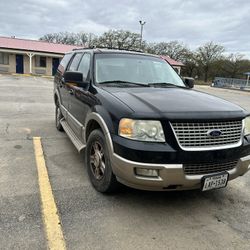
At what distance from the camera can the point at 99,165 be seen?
11.3 ft

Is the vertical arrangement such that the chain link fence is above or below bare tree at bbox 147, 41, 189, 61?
below

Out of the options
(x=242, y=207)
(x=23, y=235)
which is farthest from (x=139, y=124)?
(x=242, y=207)

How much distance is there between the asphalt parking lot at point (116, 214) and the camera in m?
2.57

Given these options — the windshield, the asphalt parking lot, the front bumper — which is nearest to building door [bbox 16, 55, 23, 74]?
the asphalt parking lot

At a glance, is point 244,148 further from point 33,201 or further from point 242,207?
point 33,201

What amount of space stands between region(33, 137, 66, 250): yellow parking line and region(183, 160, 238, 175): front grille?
1403 millimetres

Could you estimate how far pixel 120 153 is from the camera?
280 cm

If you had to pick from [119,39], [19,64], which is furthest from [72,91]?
[119,39]

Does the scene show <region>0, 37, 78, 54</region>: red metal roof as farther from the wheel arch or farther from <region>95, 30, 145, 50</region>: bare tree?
the wheel arch

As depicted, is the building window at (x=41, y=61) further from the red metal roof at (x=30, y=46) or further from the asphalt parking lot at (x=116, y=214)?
the asphalt parking lot at (x=116, y=214)

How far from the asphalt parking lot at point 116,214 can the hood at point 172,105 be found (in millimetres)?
1160

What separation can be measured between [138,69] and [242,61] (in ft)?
190

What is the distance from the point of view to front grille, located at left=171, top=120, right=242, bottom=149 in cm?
275

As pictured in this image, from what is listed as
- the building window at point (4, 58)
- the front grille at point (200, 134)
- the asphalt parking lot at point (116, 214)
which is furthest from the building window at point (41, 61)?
the front grille at point (200, 134)
